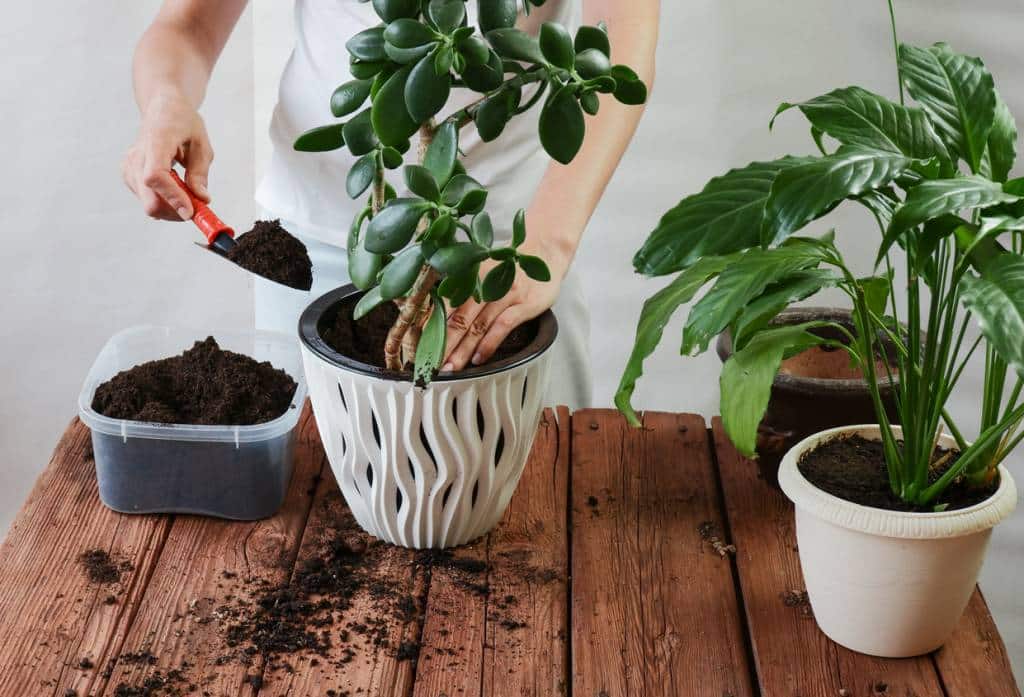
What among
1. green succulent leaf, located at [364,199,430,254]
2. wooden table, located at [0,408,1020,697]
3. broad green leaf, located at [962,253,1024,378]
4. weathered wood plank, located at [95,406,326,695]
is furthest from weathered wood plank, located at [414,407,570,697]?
broad green leaf, located at [962,253,1024,378]

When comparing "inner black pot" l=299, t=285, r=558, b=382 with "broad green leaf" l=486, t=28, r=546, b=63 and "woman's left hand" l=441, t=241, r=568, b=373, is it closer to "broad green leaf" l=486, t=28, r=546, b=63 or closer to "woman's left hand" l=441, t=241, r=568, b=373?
"woman's left hand" l=441, t=241, r=568, b=373

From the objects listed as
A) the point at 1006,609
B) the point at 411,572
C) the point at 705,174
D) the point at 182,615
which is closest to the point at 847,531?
the point at 411,572

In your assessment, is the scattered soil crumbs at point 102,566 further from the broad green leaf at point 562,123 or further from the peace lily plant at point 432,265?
the broad green leaf at point 562,123

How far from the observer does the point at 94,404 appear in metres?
1.27

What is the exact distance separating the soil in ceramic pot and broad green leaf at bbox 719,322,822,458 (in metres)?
0.15

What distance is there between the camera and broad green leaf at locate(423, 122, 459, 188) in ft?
3.30

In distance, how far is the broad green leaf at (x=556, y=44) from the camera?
3.12ft

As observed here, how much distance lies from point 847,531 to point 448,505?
402 millimetres

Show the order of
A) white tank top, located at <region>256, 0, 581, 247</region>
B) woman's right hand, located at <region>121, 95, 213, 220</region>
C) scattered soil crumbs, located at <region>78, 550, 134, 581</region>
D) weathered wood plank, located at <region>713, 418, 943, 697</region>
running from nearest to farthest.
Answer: weathered wood plank, located at <region>713, 418, 943, 697</region> → scattered soil crumbs, located at <region>78, 550, 134, 581</region> → woman's right hand, located at <region>121, 95, 213, 220</region> → white tank top, located at <region>256, 0, 581, 247</region>

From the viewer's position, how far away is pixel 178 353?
1.47 metres

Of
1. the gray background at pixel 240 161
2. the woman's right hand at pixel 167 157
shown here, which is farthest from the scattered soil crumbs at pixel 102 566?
the gray background at pixel 240 161

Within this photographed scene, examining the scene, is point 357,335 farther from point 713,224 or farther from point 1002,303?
point 1002,303

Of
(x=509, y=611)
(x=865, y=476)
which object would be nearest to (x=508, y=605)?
(x=509, y=611)

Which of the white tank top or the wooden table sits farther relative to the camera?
the white tank top
